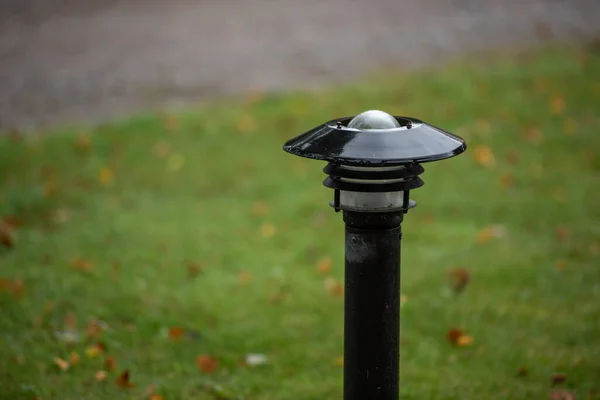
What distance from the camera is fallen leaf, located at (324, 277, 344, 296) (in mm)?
4684

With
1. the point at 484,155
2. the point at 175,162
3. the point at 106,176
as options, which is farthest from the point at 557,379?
the point at 106,176

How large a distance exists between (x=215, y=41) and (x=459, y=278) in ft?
17.3

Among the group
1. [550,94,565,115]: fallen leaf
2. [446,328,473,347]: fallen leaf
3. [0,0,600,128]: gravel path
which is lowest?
[446,328,473,347]: fallen leaf

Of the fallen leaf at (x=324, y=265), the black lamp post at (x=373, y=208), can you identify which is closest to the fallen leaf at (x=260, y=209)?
the fallen leaf at (x=324, y=265)

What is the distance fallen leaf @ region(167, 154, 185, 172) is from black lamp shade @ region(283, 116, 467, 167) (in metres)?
3.97

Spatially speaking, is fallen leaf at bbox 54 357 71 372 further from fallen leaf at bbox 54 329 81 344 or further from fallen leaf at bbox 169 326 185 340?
fallen leaf at bbox 169 326 185 340

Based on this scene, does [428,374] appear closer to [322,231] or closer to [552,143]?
[322,231]

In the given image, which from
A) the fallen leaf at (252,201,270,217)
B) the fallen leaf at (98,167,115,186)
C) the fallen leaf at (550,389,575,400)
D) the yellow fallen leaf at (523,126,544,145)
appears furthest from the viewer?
the yellow fallen leaf at (523,126,544,145)

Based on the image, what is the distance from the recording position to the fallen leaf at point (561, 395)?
11.5 ft

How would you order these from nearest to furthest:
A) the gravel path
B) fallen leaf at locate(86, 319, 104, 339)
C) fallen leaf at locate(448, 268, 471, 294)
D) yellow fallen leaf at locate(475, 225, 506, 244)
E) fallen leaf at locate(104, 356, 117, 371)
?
fallen leaf at locate(104, 356, 117, 371), fallen leaf at locate(86, 319, 104, 339), fallen leaf at locate(448, 268, 471, 294), yellow fallen leaf at locate(475, 225, 506, 244), the gravel path

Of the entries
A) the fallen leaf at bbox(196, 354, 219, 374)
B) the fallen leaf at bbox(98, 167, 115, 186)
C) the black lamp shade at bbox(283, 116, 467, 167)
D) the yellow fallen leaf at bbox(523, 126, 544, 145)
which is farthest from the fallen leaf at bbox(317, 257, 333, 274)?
the yellow fallen leaf at bbox(523, 126, 544, 145)

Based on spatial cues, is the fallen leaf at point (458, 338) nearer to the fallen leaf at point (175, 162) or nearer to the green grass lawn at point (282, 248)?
the green grass lawn at point (282, 248)

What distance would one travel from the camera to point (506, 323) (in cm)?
427

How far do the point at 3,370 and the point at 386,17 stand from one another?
23.9ft
